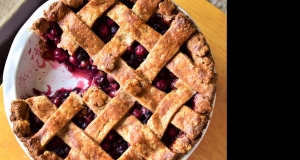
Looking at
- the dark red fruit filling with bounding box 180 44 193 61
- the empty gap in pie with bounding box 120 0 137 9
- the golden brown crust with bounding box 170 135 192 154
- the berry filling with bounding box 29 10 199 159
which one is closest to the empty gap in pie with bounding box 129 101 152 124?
the berry filling with bounding box 29 10 199 159

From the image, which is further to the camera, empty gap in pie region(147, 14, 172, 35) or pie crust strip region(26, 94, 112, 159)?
empty gap in pie region(147, 14, 172, 35)

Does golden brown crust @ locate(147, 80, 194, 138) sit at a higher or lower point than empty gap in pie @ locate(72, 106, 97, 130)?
Result: higher

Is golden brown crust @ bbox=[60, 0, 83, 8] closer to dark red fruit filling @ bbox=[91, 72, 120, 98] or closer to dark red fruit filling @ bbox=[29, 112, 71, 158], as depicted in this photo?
dark red fruit filling @ bbox=[91, 72, 120, 98]

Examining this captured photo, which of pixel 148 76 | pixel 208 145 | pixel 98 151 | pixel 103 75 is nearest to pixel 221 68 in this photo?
pixel 208 145

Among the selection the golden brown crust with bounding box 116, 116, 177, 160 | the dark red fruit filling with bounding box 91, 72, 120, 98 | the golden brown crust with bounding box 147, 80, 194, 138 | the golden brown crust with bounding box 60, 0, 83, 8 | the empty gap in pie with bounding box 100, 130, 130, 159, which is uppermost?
the golden brown crust with bounding box 60, 0, 83, 8

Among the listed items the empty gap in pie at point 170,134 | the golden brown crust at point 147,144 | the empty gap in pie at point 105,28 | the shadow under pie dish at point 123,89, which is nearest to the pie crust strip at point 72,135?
the shadow under pie dish at point 123,89
